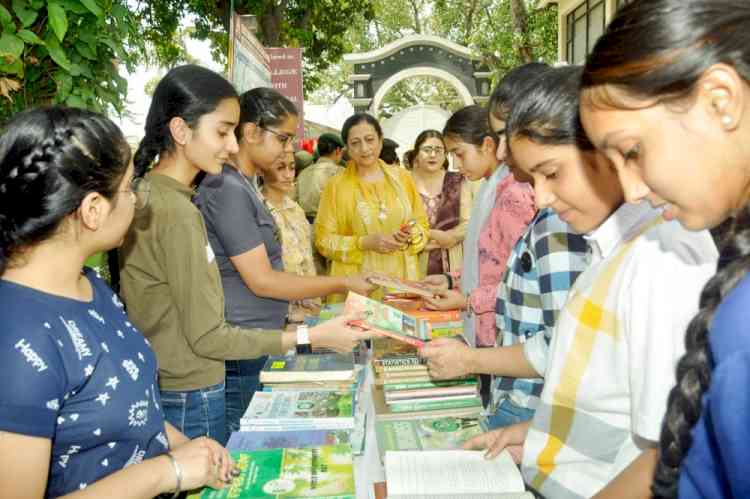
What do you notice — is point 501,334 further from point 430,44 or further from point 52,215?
point 430,44

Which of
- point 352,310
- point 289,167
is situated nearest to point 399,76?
point 289,167

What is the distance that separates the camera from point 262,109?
261cm

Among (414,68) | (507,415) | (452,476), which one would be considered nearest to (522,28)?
(414,68)

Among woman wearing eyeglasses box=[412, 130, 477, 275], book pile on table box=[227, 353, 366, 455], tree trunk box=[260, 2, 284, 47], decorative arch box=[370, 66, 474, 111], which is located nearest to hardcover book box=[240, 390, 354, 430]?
book pile on table box=[227, 353, 366, 455]

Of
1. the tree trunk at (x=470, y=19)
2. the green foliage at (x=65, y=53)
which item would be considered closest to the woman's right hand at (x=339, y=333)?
the green foliage at (x=65, y=53)

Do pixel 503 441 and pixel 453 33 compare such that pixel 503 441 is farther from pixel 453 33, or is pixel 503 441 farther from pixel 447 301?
pixel 453 33

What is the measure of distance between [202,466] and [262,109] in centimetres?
169

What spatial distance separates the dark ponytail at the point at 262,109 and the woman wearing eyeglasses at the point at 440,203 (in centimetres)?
198

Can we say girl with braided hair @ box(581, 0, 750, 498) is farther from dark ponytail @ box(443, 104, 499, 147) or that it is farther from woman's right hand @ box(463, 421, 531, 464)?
dark ponytail @ box(443, 104, 499, 147)

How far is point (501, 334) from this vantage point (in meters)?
1.80

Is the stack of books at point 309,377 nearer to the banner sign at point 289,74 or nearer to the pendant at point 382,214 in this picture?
the pendant at point 382,214

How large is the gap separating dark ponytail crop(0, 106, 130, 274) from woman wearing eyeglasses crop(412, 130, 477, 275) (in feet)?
11.0

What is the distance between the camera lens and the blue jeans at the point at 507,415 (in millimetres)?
1646

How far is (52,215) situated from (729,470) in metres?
1.10
